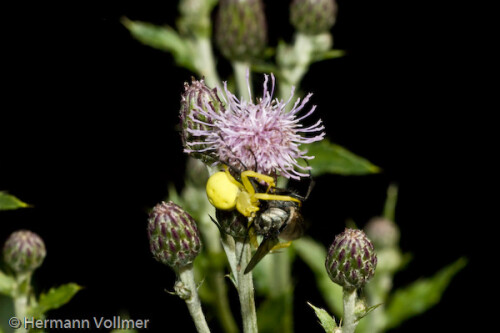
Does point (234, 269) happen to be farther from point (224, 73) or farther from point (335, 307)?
point (224, 73)

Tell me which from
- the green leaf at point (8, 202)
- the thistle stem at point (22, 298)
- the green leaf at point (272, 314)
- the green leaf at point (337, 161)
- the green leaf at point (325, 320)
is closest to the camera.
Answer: the green leaf at point (325, 320)

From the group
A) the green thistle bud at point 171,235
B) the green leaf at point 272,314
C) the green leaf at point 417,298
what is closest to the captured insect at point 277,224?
the green thistle bud at point 171,235

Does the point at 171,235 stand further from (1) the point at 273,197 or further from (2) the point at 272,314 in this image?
(2) the point at 272,314

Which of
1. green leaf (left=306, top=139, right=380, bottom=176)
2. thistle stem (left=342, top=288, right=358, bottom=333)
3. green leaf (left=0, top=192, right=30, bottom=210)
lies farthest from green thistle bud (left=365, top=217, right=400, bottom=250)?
green leaf (left=0, top=192, right=30, bottom=210)

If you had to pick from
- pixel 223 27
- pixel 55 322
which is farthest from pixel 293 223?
pixel 223 27

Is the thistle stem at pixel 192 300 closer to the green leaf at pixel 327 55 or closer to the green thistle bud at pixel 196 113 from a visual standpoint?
the green thistle bud at pixel 196 113

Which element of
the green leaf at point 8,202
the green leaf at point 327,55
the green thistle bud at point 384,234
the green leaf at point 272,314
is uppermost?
the green leaf at point 327,55

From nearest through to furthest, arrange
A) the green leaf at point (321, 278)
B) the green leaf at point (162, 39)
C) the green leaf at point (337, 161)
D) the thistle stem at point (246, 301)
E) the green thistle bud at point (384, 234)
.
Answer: the thistle stem at point (246, 301) → the green leaf at point (337, 161) → the green leaf at point (162, 39) → the green leaf at point (321, 278) → the green thistle bud at point (384, 234)
